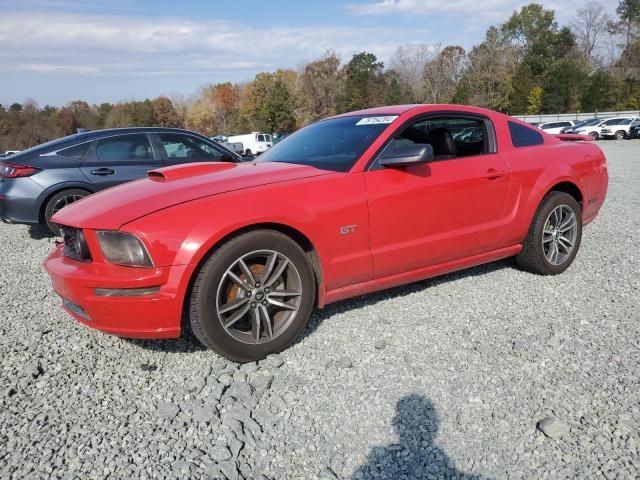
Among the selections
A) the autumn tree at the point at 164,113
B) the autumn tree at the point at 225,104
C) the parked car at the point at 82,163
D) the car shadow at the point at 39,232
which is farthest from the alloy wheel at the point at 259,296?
the autumn tree at the point at 164,113

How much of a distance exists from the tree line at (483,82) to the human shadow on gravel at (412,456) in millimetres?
57635

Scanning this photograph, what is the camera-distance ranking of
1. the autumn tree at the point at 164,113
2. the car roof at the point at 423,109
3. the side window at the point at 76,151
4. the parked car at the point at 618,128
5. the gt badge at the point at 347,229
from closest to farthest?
the gt badge at the point at 347,229 → the car roof at the point at 423,109 → the side window at the point at 76,151 → the parked car at the point at 618,128 → the autumn tree at the point at 164,113

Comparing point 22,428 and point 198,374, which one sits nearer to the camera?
point 22,428

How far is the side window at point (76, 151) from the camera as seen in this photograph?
693 centimetres

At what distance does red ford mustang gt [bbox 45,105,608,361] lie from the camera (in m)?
2.87

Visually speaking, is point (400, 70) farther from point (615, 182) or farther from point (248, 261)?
point (248, 261)

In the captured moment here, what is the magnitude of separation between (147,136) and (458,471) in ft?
21.4

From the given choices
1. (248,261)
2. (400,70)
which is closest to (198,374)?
(248,261)

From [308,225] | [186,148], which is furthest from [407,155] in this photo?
[186,148]

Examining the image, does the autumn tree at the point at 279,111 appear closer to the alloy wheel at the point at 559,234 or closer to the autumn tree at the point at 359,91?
the autumn tree at the point at 359,91

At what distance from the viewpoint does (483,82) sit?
6147 centimetres

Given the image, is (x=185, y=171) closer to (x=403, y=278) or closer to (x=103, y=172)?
(x=403, y=278)

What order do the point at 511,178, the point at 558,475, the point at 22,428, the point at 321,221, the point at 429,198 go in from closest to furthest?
the point at 558,475 → the point at 22,428 → the point at 321,221 → the point at 429,198 → the point at 511,178

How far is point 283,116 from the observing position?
63031mm
